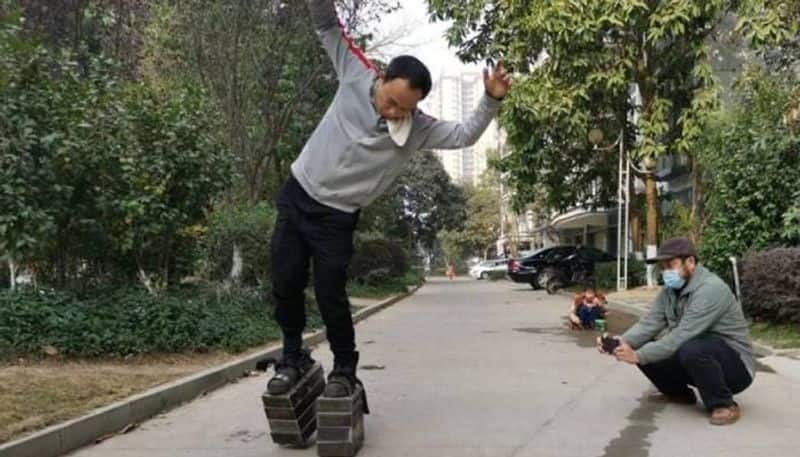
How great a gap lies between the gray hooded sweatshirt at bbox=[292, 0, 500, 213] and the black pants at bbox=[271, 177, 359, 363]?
0.09 metres

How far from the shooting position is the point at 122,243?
31.8 feet

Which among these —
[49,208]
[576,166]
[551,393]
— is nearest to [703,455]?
[551,393]

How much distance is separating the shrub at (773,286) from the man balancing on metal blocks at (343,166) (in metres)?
6.65

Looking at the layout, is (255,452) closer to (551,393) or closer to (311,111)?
(551,393)

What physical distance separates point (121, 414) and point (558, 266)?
22.1 meters

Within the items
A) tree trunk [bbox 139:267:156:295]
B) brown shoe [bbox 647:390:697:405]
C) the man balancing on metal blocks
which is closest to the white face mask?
the man balancing on metal blocks

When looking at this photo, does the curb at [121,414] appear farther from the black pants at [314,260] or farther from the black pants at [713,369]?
the black pants at [713,369]

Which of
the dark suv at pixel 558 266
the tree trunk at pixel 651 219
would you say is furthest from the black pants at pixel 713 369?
the dark suv at pixel 558 266

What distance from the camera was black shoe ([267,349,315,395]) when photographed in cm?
475

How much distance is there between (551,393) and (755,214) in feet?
21.6

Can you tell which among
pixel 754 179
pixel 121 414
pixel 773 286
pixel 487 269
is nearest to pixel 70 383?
pixel 121 414

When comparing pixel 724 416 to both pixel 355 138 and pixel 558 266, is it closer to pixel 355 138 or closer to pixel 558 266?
pixel 355 138

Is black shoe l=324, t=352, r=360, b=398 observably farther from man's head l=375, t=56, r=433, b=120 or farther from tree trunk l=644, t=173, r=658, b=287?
tree trunk l=644, t=173, r=658, b=287

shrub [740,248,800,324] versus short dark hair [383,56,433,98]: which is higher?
short dark hair [383,56,433,98]
